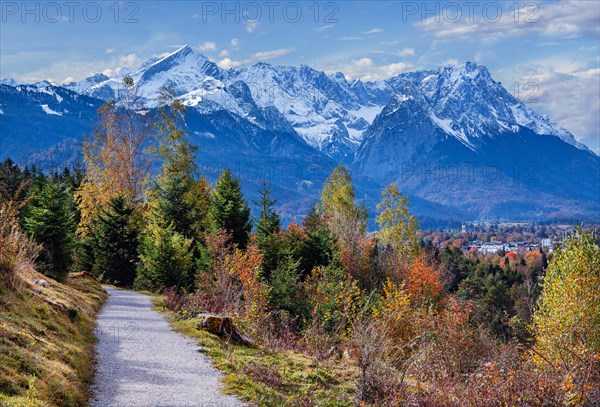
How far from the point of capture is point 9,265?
17734 mm

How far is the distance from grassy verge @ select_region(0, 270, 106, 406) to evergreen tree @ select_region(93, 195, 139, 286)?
21.2 meters

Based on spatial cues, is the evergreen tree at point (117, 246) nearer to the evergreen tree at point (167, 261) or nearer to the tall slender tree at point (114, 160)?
the tall slender tree at point (114, 160)

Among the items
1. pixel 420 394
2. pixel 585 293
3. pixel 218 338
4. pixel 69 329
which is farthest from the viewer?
pixel 585 293

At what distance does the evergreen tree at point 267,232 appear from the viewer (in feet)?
125

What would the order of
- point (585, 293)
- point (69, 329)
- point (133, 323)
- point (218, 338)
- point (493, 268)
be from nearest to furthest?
point (69, 329), point (218, 338), point (133, 323), point (585, 293), point (493, 268)

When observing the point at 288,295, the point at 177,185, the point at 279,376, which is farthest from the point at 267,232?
the point at 279,376

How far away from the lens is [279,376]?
15.2 m

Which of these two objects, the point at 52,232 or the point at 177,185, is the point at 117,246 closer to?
the point at 177,185

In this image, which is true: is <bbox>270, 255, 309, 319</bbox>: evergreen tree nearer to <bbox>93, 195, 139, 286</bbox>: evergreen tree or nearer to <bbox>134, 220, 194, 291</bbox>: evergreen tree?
<bbox>134, 220, 194, 291</bbox>: evergreen tree

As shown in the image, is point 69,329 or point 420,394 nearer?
point 420,394

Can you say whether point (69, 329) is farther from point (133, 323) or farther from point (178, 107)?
point (178, 107)

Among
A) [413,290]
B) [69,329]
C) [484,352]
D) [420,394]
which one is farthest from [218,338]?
[413,290]

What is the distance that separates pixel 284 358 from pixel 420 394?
5.47 meters

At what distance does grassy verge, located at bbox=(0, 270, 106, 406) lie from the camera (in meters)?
11.5
